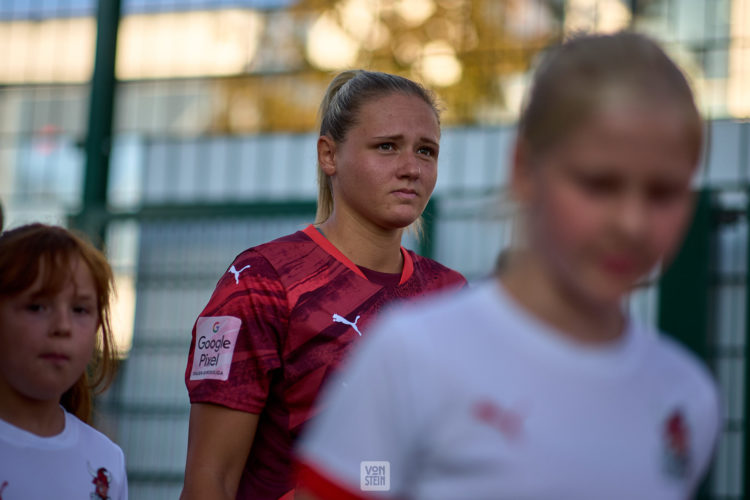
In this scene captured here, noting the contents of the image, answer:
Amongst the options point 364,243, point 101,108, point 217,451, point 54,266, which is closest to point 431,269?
point 364,243

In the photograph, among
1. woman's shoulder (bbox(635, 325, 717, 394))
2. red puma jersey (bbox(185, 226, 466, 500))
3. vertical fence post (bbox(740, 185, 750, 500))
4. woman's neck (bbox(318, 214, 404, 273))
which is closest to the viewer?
woman's shoulder (bbox(635, 325, 717, 394))

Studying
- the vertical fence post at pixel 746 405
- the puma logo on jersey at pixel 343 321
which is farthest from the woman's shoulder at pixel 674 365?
the vertical fence post at pixel 746 405

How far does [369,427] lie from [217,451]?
1197 millimetres

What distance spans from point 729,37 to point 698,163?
6.46 metres

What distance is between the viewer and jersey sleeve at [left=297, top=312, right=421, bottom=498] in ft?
4.12

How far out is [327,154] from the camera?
2807 millimetres

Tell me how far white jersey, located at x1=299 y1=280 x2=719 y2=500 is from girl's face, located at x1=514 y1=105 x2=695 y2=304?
3.7 inches

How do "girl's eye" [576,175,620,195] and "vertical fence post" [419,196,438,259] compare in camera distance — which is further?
"vertical fence post" [419,196,438,259]

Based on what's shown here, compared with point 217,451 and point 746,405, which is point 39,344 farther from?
point 746,405

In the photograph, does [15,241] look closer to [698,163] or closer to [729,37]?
[698,163]

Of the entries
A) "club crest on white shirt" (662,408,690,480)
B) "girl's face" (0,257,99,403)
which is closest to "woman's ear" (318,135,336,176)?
"girl's face" (0,257,99,403)

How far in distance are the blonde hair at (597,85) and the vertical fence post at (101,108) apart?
6.55 m

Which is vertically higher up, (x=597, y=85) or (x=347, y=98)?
(x=347, y=98)

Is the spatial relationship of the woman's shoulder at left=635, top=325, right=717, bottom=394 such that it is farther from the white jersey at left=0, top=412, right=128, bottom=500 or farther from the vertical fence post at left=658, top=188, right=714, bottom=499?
the vertical fence post at left=658, top=188, right=714, bottom=499
